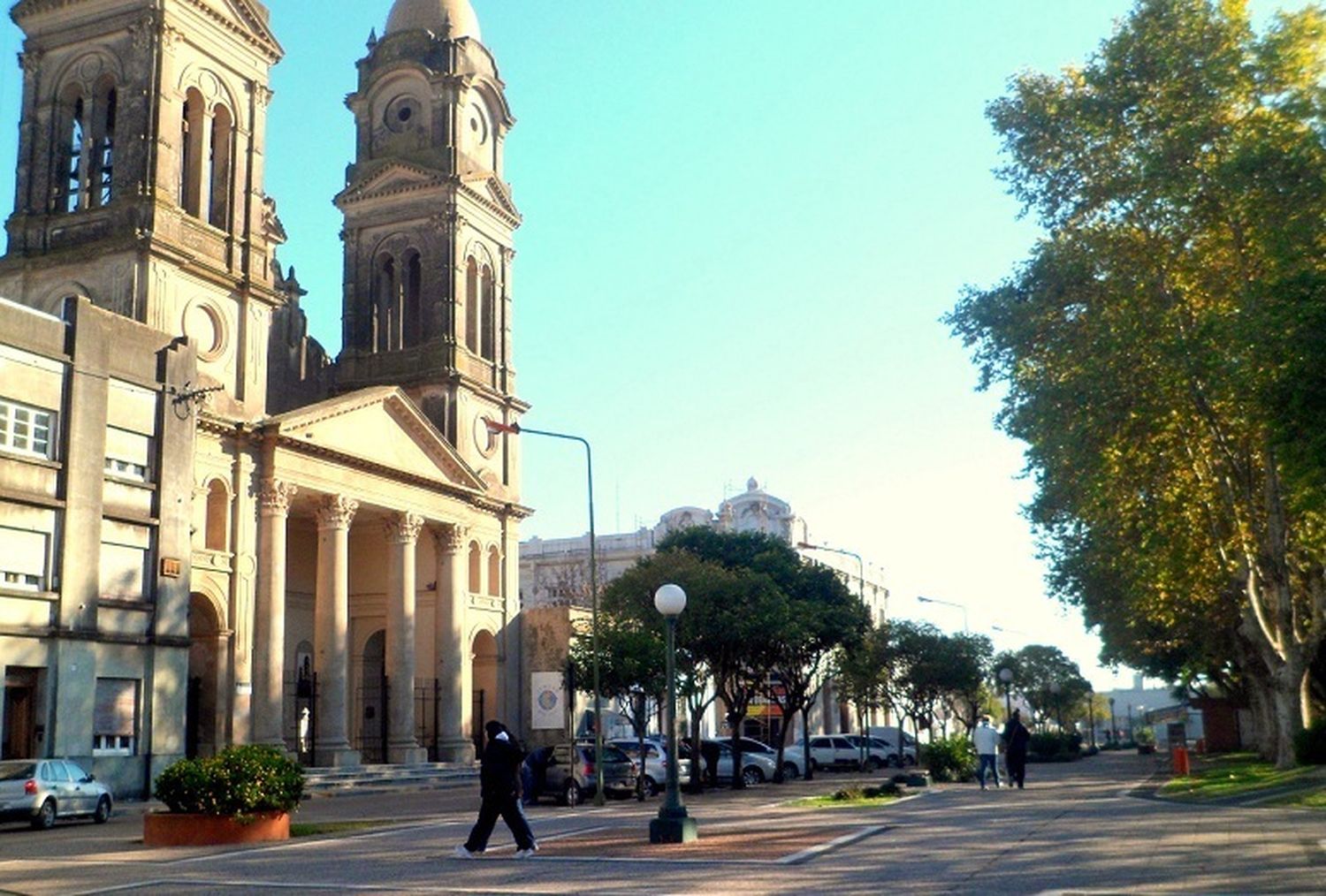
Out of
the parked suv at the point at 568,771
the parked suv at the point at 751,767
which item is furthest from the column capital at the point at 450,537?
the parked suv at the point at 568,771

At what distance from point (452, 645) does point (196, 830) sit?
31.5 m

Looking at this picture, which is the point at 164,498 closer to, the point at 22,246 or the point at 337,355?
the point at 22,246

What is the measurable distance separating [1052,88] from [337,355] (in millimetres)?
33786

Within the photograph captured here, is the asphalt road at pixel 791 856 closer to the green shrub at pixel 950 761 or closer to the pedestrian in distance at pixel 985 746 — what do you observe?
the pedestrian in distance at pixel 985 746

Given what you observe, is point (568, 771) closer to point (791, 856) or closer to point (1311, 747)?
point (791, 856)

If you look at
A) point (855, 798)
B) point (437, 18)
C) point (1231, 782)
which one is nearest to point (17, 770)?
point (855, 798)

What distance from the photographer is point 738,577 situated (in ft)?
134

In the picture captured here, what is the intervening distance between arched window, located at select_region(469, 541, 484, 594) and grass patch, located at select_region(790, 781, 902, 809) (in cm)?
2794

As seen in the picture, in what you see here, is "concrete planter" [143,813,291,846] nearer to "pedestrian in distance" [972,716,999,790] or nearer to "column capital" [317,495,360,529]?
"pedestrian in distance" [972,716,999,790]

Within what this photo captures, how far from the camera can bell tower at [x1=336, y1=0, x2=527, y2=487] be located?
2184 inches

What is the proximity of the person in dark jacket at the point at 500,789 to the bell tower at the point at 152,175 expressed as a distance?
88.4 feet

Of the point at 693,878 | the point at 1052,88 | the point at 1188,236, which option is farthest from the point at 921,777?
the point at 693,878

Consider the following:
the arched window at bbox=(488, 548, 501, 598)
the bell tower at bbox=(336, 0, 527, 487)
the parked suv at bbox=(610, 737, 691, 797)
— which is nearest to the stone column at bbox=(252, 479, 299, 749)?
the parked suv at bbox=(610, 737, 691, 797)

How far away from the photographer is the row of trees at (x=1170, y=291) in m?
27.8
